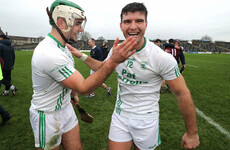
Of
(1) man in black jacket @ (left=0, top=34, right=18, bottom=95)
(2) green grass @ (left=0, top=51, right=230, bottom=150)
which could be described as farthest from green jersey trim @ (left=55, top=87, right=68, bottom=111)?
(1) man in black jacket @ (left=0, top=34, right=18, bottom=95)

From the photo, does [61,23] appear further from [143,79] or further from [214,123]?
[214,123]

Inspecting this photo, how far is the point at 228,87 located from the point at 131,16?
28.0ft

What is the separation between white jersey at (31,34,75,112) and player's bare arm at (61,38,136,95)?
10 cm

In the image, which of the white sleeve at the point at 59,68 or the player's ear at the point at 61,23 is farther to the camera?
the player's ear at the point at 61,23

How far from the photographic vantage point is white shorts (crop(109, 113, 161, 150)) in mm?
1887

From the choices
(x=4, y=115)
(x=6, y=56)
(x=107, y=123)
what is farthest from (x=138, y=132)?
(x=6, y=56)

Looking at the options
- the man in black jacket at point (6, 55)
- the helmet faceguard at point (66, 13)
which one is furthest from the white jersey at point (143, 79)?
the man in black jacket at point (6, 55)

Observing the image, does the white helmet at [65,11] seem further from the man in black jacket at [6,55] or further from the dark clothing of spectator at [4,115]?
the man in black jacket at [6,55]

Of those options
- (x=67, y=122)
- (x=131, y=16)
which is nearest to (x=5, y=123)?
(x=67, y=122)

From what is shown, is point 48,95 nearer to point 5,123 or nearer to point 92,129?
point 92,129

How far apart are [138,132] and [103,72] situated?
3.27ft

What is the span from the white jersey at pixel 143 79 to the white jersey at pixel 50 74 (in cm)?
75

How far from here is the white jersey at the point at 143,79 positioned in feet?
5.90

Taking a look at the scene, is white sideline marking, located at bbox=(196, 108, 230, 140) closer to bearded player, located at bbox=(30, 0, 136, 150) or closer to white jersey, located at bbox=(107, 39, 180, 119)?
white jersey, located at bbox=(107, 39, 180, 119)
